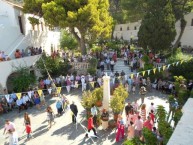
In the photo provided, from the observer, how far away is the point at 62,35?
37219 millimetres

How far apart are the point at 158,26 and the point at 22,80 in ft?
42.4

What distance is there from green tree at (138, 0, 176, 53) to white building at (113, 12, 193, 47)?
432 inches

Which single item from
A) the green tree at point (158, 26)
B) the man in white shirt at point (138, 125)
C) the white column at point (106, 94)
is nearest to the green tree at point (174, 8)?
the green tree at point (158, 26)

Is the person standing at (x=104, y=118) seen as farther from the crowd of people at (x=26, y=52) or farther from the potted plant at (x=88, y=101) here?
the crowd of people at (x=26, y=52)

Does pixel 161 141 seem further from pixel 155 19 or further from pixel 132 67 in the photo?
pixel 155 19

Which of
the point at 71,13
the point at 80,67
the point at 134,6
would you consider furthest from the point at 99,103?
the point at 134,6

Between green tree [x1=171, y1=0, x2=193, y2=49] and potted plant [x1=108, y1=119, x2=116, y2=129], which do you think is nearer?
potted plant [x1=108, y1=119, x2=116, y2=129]

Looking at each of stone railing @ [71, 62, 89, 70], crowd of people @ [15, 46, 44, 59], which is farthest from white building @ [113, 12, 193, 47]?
crowd of people @ [15, 46, 44, 59]

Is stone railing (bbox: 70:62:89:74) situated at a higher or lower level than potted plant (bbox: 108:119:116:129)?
higher

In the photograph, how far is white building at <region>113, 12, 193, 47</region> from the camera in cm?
3653

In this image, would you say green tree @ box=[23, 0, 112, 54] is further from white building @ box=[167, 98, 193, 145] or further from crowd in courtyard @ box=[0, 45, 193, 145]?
white building @ box=[167, 98, 193, 145]

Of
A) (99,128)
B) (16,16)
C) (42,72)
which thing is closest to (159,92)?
(99,128)

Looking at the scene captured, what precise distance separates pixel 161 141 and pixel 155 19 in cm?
1693

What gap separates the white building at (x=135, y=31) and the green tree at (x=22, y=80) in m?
22.4
